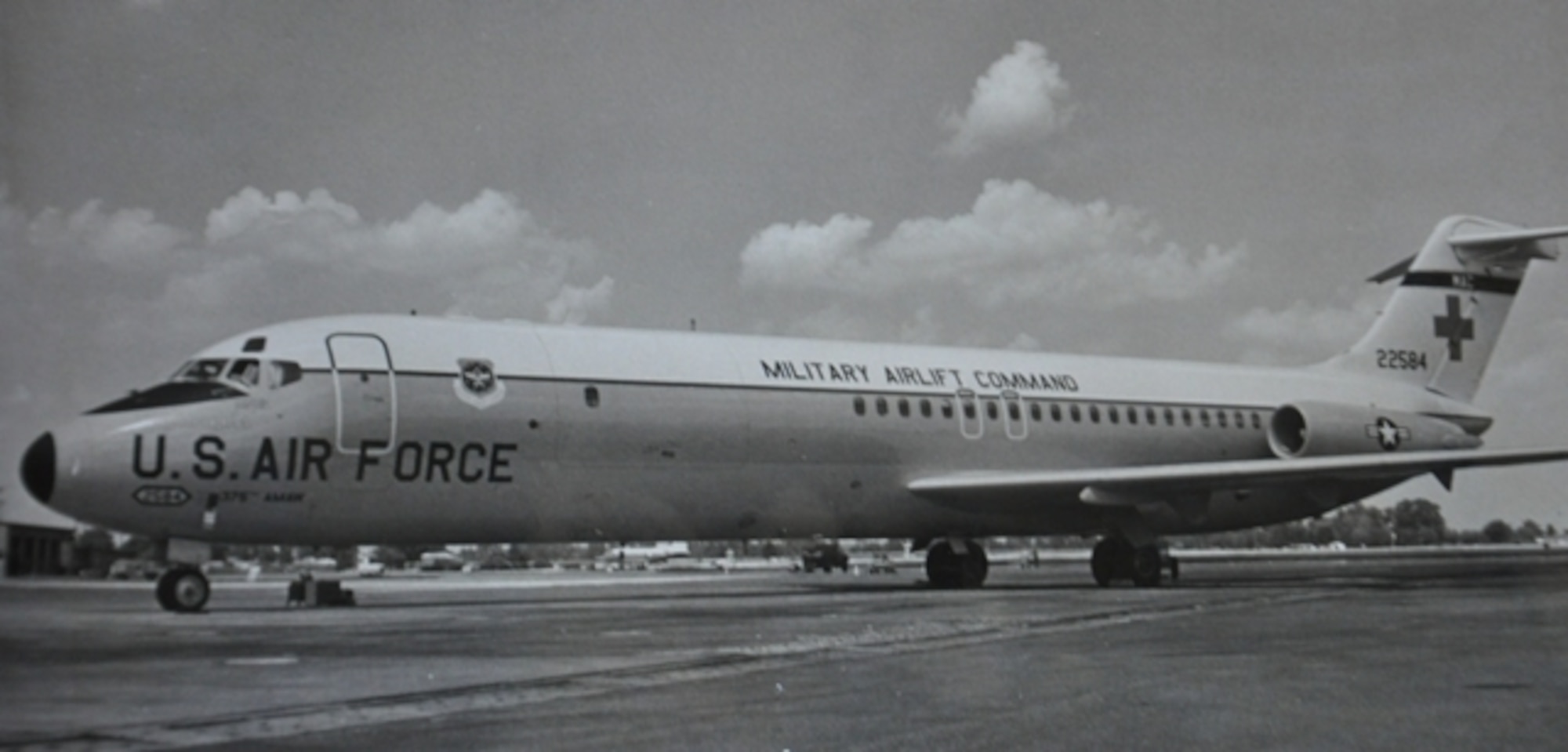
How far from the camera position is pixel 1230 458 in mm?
27672

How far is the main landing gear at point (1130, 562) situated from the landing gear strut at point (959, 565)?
204 centimetres

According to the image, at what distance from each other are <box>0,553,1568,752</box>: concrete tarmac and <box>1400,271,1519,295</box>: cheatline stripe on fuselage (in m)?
13.8

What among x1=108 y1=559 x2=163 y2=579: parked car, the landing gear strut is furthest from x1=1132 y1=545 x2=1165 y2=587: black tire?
x1=108 y1=559 x2=163 y2=579: parked car

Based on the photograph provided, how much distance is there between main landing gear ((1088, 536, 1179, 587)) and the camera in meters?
24.5

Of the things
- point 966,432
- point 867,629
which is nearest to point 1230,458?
point 966,432

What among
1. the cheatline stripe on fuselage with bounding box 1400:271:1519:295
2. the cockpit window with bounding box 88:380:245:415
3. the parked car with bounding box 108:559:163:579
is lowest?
the parked car with bounding box 108:559:163:579

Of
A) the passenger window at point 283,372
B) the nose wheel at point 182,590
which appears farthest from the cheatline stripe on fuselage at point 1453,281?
the nose wheel at point 182,590

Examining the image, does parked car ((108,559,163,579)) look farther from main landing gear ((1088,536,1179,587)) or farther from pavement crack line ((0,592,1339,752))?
pavement crack line ((0,592,1339,752))

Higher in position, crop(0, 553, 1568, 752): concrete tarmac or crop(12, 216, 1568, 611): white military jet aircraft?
crop(12, 216, 1568, 611): white military jet aircraft

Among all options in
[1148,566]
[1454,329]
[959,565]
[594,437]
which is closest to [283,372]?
[594,437]

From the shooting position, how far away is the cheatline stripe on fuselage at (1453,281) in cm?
2977

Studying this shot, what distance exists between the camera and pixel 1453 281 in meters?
29.9

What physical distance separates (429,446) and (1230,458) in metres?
16.5

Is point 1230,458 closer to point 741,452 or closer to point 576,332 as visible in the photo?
point 741,452
